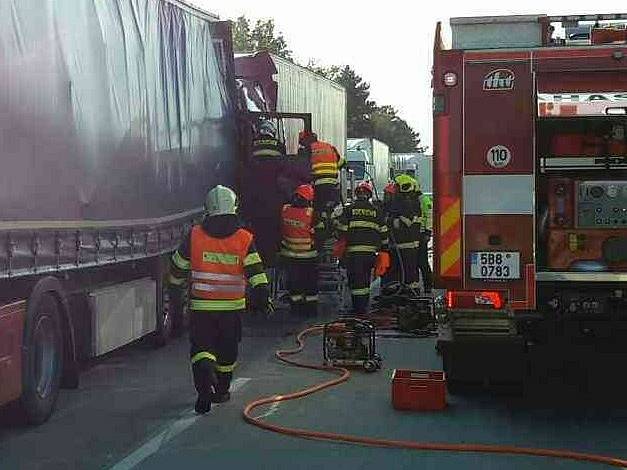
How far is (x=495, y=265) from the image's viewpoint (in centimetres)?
775

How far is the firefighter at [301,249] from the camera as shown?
14.4m

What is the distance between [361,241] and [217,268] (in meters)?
5.84

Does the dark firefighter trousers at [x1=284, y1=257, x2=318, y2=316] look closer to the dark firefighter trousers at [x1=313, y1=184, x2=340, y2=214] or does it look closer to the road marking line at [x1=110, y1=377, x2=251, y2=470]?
the dark firefighter trousers at [x1=313, y1=184, x2=340, y2=214]

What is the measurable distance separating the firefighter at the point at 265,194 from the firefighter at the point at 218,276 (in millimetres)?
7095

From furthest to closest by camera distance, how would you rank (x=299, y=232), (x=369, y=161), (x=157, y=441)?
(x=369, y=161) < (x=299, y=232) < (x=157, y=441)

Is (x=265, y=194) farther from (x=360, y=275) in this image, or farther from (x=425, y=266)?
(x=425, y=266)

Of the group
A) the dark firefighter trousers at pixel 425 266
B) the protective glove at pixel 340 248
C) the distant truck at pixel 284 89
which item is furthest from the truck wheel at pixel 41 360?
the dark firefighter trousers at pixel 425 266

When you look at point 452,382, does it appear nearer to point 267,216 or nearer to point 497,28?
point 497,28

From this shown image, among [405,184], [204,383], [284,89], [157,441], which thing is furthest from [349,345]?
[284,89]

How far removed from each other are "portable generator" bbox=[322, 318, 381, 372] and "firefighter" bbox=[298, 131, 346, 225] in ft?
15.4

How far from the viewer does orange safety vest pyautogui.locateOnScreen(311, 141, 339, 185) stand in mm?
15320

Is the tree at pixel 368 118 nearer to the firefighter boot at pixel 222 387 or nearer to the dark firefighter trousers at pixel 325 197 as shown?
the dark firefighter trousers at pixel 325 197

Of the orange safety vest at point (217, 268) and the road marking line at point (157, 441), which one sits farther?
the orange safety vest at point (217, 268)

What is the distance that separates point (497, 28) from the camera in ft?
25.7
